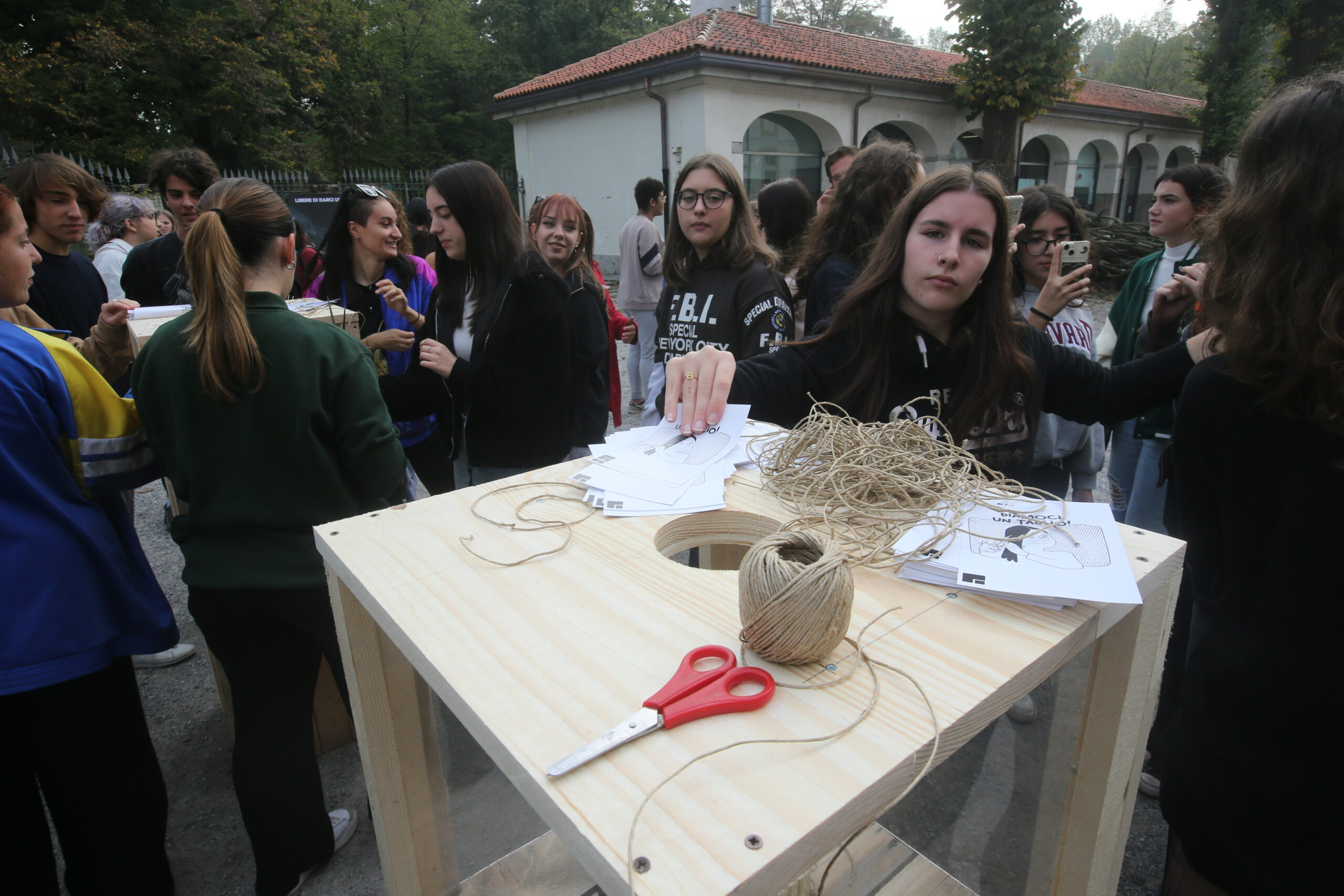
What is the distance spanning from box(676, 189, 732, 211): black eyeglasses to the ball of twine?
191 cm

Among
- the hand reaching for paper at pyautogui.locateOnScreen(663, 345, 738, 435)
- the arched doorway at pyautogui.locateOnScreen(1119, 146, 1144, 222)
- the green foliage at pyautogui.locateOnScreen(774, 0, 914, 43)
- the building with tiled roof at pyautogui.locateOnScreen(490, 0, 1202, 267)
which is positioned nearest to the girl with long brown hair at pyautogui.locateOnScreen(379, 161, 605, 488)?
the hand reaching for paper at pyautogui.locateOnScreen(663, 345, 738, 435)

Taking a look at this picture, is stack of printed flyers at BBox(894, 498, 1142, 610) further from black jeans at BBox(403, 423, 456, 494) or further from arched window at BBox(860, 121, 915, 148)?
arched window at BBox(860, 121, 915, 148)

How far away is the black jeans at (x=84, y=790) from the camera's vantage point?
4.45ft

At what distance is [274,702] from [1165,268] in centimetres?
327

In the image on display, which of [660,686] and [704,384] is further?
[704,384]

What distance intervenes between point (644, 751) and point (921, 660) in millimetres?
319

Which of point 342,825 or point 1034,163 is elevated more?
point 1034,163

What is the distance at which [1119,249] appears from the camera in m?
12.8

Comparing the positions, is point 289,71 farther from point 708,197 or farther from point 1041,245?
point 1041,245

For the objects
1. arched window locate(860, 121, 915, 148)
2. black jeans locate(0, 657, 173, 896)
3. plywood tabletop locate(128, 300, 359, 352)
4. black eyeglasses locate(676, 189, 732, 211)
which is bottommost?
black jeans locate(0, 657, 173, 896)

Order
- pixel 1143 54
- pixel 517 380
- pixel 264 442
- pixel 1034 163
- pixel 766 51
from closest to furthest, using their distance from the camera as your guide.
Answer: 1. pixel 264 442
2. pixel 517 380
3. pixel 766 51
4. pixel 1034 163
5. pixel 1143 54

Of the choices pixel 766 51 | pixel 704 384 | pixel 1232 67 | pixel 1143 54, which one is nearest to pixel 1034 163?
pixel 1232 67

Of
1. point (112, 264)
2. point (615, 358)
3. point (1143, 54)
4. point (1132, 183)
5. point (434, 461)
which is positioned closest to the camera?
point (434, 461)

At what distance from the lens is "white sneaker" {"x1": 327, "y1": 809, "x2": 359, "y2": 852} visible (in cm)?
185
